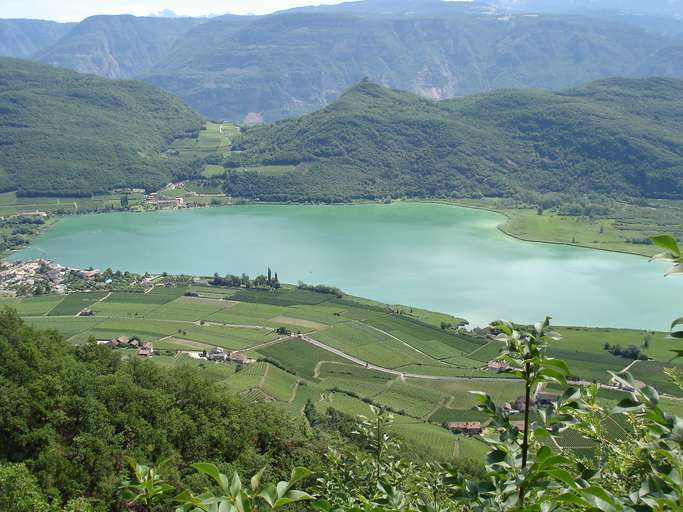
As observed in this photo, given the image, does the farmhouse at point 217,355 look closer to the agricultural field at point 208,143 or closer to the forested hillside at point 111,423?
the forested hillside at point 111,423

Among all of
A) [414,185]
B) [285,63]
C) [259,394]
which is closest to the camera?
[259,394]

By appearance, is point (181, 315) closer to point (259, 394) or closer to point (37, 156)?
point (259, 394)

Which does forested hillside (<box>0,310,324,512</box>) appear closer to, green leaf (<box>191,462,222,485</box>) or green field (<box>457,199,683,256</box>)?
green leaf (<box>191,462,222,485</box>)

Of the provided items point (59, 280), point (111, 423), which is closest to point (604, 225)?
point (59, 280)

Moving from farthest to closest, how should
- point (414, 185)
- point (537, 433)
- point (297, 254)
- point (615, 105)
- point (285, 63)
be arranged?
point (285, 63), point (615, 105), point (414, 185), point (297, 254), point (537, 433)

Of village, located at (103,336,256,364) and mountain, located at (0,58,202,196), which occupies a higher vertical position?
mountain, located at (0,58,202,196)

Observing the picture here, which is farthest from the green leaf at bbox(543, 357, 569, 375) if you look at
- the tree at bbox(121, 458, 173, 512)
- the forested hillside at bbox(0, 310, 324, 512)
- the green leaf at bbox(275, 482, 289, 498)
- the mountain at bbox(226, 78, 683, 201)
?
the mountain at bbox(226, 78, 683, 201)

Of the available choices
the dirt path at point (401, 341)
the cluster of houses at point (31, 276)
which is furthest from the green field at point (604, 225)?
the cluster of houses at point (31, 276)

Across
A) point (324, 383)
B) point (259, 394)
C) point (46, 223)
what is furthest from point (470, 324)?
point (46, 223)
